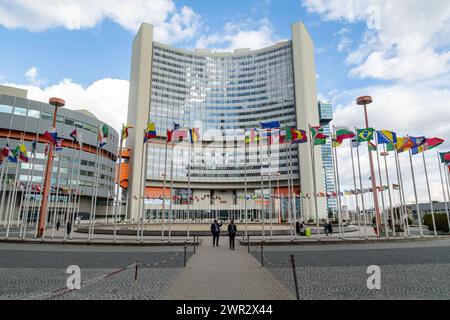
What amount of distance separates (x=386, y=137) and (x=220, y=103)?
100m

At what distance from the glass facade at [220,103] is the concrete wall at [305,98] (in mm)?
3989

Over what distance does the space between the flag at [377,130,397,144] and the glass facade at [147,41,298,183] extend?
7512cm

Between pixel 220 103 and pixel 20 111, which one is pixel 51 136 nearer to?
pixel 20 111

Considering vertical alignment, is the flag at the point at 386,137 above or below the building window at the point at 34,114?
below

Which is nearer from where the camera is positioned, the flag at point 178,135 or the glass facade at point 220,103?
the flag at point 178,135

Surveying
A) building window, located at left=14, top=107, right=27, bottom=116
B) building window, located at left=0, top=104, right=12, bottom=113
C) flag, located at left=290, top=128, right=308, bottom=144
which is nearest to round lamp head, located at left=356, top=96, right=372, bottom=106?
flag, located at left=290, top=128, right=308, bottom=144

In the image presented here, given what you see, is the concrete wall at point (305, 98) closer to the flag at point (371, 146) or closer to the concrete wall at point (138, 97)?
the concrete wall at point (138, 97)

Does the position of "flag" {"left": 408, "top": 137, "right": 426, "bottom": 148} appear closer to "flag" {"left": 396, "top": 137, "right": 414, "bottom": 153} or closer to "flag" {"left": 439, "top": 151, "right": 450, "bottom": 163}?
"flag" {"left": 396, "top": 137, "right": 414, "bottom": 153}

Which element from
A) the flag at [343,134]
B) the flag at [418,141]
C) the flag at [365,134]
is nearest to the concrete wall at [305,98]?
the flag at [418,141]

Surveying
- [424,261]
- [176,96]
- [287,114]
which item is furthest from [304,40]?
[424,261]

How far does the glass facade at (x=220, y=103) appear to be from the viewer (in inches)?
4178

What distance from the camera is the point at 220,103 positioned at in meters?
121

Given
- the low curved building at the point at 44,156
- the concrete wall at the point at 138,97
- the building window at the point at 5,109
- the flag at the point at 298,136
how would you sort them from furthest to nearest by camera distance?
the concrete wall at the point at 138,97, the building window at the point at 5,109, the low curved building at the point at 44,156, the flag at the point at 298,136

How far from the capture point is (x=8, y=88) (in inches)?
2901
